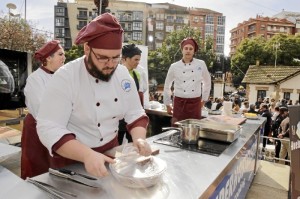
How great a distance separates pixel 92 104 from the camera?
1.38 meters

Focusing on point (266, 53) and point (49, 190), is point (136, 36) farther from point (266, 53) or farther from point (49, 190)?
point (49, 190)

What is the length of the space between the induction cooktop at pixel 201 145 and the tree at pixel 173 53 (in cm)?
2726

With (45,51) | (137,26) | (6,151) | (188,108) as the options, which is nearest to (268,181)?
(188,108)

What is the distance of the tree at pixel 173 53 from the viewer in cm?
2983

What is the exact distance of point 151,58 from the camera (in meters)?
33.2

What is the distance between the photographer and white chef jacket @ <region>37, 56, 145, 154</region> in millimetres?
1232

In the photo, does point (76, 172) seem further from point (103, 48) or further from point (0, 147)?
point (103, 48)

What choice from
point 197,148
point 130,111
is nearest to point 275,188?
point 197,148

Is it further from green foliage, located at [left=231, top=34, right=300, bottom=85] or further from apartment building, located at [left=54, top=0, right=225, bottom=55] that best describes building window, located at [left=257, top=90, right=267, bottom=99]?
apartment building, located at [left=54, top=0, right=225, bottom=55]

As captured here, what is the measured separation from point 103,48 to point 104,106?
33 centimetres

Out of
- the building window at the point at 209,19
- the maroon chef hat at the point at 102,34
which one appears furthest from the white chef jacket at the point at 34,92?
the building window at the point at 209,19

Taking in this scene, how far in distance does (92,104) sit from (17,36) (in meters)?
16.5

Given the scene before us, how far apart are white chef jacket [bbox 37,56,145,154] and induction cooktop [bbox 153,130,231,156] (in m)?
0.36

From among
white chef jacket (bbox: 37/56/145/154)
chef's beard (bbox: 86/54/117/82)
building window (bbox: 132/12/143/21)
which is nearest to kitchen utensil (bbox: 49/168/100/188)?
white chef jacket (bbox: 37/56/145/154)
